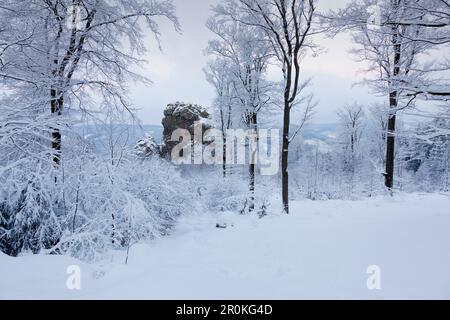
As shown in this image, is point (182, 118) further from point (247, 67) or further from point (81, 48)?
point (81, 48)

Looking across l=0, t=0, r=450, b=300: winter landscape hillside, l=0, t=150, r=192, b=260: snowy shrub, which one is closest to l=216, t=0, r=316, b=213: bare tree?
l=0, t=0, r=450, b=300: winter landscape hillside

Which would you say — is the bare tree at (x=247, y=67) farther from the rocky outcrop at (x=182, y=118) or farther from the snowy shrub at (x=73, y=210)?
the rocky outcrop at (x=182, y=118)

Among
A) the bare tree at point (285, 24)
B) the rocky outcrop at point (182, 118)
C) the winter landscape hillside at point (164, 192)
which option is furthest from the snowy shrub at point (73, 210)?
the rocky outcrop at point (182, 118)

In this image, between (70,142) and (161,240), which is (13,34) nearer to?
(70,142)

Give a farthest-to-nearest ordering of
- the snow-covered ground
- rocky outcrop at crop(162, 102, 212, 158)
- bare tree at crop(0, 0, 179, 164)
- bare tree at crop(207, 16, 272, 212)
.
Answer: rocky outcrop at crop(162, 102, 212, 158) < bare tree at crop(207, 16, 272, 212) < bare tree at crop(0, 0, 179, 164) < the snow-covered ground

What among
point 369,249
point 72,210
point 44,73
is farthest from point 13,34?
point 369,249

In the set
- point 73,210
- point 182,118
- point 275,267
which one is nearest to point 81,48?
point 73,210

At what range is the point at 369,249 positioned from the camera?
4402mm

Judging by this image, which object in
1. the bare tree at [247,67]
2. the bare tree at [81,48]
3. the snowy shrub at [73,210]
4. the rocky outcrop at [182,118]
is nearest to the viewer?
the snowy shrub at [73,210]

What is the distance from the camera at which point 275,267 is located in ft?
13.1

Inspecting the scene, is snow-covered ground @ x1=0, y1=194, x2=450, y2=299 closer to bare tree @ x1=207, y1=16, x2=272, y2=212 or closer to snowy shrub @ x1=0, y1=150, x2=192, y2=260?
snowy shrub @ x1=0, y1=150, x2=192, y2=260

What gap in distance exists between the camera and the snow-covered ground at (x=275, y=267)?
2.93 meters

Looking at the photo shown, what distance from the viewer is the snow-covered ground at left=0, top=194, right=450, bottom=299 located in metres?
2.93
